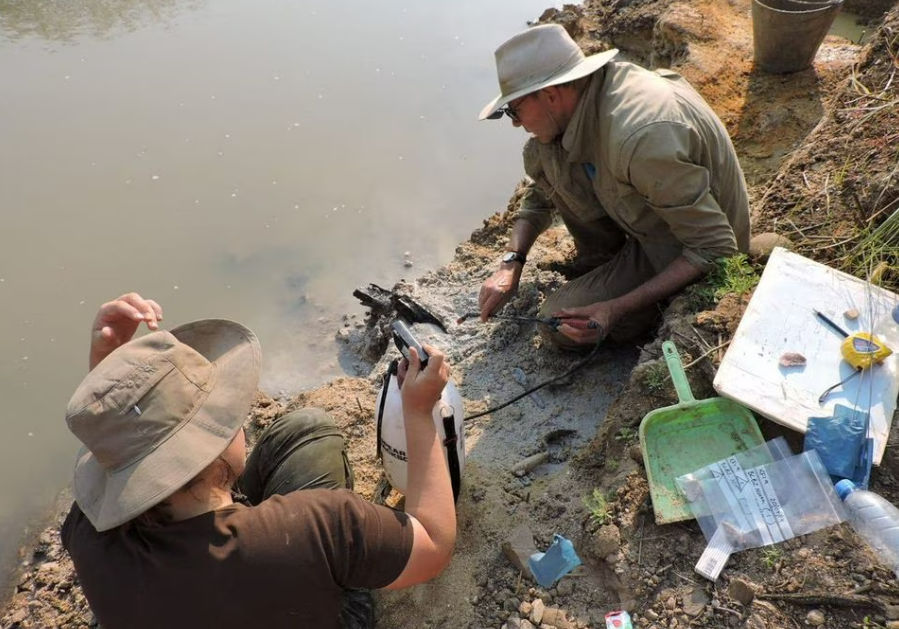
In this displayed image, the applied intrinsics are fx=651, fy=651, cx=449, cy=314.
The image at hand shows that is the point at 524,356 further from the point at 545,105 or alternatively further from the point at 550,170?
the point at 545,105

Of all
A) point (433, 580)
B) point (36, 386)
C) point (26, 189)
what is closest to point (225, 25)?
point (26, 189)

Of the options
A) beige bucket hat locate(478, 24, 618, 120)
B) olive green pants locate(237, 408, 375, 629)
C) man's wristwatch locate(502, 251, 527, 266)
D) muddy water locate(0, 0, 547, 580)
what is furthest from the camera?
muddy water locate(0, 0, 547, 580)

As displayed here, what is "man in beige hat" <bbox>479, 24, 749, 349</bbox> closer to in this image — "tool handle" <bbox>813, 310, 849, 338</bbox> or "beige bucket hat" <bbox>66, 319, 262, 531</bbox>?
"tool handle" <bbox>813, 310, 849, 338</bbox>

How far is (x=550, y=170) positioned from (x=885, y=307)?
1.82 m

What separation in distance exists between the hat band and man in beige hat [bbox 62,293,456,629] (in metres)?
2.01

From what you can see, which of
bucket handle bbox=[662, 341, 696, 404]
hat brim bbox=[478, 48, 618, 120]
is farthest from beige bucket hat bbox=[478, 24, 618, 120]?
bucket handle bbox=[662, 341, 696, 404]

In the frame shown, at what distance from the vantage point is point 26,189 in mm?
5988

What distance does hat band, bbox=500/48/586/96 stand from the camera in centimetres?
329

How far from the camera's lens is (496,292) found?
393cm

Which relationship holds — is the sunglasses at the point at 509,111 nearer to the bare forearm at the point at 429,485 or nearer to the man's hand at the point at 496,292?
the man's hand at the point at 496,292

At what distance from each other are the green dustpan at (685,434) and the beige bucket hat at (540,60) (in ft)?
4.82

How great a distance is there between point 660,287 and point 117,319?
2546mm

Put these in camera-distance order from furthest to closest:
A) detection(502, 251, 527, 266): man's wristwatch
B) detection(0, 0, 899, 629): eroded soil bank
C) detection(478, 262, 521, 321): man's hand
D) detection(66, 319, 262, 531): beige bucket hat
→ 1. detection(502, 251, 527, 266): man's wristwatch
2. detection(478, 262, 521, 321): man's hand
3. detection(0, 0, 899, 629): eroded soil bank
4. detection(66, 319, 262, 531): beige bucket hat

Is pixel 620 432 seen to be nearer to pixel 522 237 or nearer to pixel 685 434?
pixel 685 434
